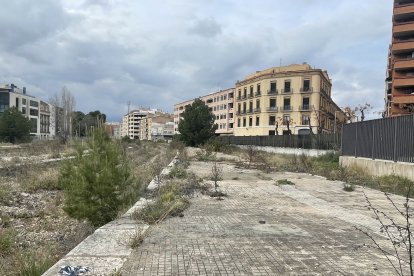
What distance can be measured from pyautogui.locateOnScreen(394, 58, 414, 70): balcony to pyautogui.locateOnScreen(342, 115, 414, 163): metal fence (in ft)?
149

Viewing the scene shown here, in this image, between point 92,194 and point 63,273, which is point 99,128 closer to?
point 92,194

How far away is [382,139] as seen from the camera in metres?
17.8

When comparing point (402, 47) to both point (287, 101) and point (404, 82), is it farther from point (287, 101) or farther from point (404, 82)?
point (287, 101)

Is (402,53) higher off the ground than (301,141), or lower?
higher

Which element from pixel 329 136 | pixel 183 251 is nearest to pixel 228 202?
pixel 183 251

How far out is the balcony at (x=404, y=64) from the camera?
2379 inches

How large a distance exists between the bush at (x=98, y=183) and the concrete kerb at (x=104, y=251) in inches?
53.7

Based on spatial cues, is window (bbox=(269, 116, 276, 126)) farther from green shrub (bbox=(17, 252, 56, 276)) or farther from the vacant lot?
green shrub (bbox=(17, 252, 56, 276))

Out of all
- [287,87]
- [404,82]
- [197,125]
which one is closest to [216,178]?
[197,125]

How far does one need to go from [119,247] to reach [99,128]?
397 centimetres

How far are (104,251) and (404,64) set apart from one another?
215 ft

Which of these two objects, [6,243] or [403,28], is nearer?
[6,243]

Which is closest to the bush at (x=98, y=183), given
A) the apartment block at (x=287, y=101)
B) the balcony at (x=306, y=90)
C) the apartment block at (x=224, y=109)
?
the apartment block at (x=287, y=101)

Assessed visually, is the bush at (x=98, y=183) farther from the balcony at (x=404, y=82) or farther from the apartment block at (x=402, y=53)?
the balcony at (x=404, y=82)
